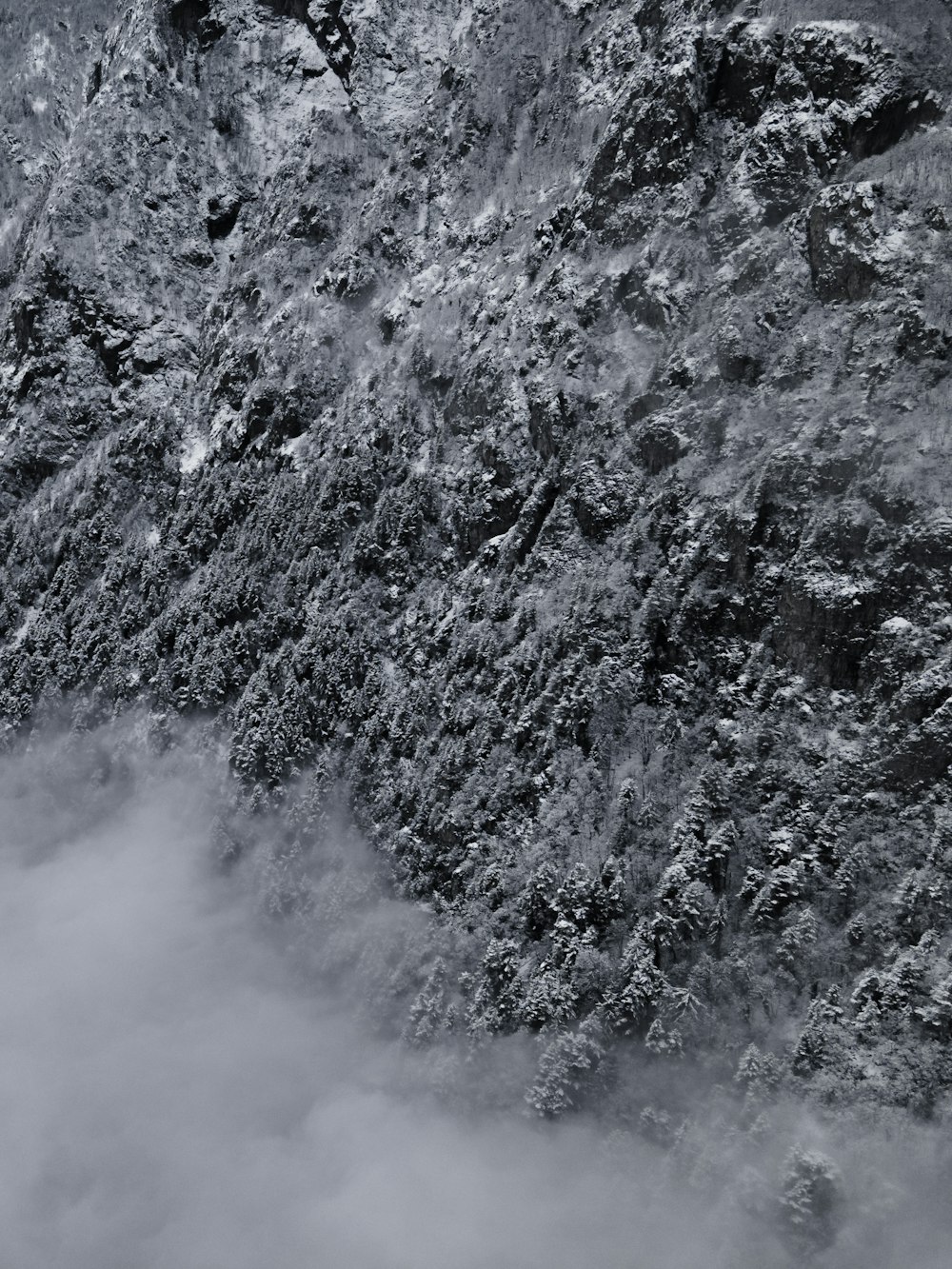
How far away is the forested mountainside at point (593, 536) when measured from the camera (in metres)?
49.9

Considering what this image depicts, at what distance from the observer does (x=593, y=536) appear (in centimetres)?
6209

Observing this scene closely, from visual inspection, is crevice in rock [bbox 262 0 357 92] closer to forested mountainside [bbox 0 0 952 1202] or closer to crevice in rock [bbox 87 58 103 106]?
forested mountainside [bbox 0 0 952 1202]

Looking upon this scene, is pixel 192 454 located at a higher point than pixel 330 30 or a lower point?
lower

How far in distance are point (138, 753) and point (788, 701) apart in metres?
51.3

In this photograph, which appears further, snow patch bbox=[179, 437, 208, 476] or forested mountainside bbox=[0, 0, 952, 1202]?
snow patch bbox=[179, 437, 208, 476]

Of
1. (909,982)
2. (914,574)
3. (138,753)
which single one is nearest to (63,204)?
(138,753)

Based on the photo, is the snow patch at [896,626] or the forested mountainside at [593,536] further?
the forested mountainside at [593,536]

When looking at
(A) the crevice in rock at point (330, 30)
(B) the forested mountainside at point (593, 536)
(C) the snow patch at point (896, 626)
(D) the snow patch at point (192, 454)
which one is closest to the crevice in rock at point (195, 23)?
(A) the crevice in rock at point (330, 30)

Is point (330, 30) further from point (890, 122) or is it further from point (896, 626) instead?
point (896, 626)

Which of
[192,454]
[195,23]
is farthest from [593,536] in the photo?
[195,23]

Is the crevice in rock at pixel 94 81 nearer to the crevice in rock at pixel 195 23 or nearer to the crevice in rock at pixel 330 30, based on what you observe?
the crevice in rock at pixel 195 23

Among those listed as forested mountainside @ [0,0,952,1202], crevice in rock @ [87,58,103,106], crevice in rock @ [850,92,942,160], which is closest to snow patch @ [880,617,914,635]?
forested mountainside @ [0,0,952,1202]

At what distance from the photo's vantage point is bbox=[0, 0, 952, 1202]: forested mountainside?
49938 millimetres

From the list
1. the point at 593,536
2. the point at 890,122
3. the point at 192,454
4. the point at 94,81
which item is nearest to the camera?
the point at 890,122
